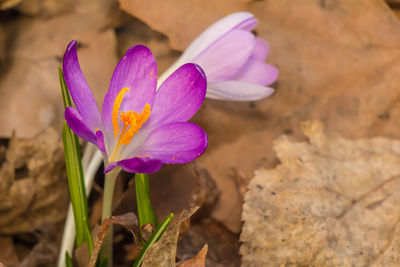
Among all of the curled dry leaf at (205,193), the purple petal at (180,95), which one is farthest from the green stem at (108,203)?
the curled dry leaf at (205,193)

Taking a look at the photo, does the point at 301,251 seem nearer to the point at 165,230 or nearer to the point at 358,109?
the point at 165,230

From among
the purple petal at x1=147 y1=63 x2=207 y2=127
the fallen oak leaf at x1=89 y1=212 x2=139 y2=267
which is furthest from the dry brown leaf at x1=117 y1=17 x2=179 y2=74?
the fallen oak leaf at x1=89 y1=212 x2=139 y2=267

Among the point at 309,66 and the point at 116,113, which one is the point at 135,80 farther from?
the point at 309,66

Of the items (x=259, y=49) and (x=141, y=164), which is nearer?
(x=141, y=164)

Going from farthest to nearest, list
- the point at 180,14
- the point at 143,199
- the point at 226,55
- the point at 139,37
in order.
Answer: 1. the point at 139,37
2. the point at 180,14
3. the point at 226,55
4. the point at 143,199

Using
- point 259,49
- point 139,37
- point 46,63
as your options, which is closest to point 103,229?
point 259,49

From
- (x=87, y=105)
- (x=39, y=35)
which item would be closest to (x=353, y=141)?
(x=87, y=105)

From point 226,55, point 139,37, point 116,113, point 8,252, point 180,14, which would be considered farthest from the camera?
point 139,37
